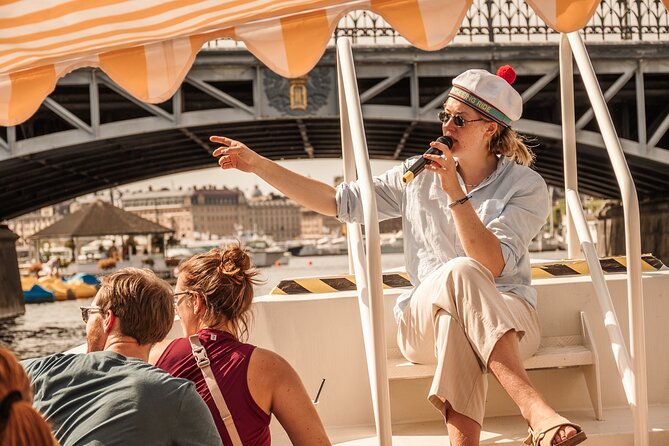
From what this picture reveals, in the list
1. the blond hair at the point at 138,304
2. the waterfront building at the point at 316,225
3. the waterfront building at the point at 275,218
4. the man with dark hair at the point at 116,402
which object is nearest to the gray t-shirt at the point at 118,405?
the man with dark hair at the point at 116,402

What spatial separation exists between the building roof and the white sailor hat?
35.6 meters

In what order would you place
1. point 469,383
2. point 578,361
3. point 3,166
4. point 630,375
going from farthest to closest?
point 3,166
point 578,361
point 630,375
point 469,383

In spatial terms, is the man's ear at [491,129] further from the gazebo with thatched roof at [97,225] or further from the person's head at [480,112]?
the gazebo with thatched roof at [97,225]

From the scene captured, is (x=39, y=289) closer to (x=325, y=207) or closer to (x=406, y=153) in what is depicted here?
(x=406, y=153)

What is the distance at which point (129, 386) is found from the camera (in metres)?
1.67

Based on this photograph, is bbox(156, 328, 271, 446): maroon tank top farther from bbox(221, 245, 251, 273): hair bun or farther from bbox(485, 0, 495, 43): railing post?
bbox(485, 0, 495, 43): railing post

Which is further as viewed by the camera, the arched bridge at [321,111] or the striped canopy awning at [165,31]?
the arched bridge at [321,111]

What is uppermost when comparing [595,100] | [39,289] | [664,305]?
[595,100]

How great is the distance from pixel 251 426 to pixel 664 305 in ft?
5.46

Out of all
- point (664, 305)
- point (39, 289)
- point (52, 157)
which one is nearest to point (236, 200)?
point (39, 289)

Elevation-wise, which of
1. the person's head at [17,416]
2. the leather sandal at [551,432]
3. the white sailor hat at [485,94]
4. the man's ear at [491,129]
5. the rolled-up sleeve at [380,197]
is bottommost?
the leather sandal at [551,432]

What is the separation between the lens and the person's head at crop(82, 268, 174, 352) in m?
1.83

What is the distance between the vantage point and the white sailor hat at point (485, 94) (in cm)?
276

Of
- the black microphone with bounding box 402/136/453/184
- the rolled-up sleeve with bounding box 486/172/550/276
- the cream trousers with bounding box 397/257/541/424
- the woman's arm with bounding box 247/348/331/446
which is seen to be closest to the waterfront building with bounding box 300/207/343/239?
the rolled-up sleeve with bounding box 486/172/550/276
